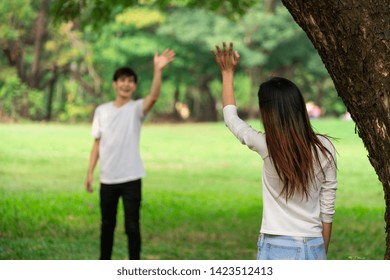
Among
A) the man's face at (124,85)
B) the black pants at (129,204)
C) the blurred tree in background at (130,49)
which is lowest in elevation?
the black pants at (129,204)

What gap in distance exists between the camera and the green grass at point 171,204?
35.2ft

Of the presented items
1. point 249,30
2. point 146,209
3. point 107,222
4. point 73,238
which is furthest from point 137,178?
point 249,30

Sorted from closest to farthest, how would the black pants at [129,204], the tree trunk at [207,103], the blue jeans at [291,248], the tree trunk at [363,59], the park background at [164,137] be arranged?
the blue jeans at [291,248]
the tree trunk at [363,59]
the black pants at [129,204]
the park background at [164,137]
the tree trunk at [207,103]

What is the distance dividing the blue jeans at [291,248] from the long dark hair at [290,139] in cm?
22

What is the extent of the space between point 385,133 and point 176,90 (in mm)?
48100

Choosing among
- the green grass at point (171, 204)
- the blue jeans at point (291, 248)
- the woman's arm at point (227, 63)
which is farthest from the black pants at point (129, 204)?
the blue jeans at point (291, 248)

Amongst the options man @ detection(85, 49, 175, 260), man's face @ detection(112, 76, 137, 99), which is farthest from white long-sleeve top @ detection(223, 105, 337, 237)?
man's face @ detection(112, 76, 137, 99)

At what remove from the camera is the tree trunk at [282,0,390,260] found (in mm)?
4867

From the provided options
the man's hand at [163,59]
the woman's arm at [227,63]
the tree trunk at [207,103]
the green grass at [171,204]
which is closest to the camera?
the woman's arm at [227,63]

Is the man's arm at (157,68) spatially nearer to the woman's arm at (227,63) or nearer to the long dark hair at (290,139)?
the woman's arm at (227,63)

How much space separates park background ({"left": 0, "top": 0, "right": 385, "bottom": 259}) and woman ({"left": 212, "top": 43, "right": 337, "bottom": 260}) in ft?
1.52

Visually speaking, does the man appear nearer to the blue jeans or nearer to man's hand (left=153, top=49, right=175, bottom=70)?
man's hand (left=153, top=49, right=175, bottom=70)

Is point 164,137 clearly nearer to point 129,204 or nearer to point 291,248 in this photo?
point 129,204

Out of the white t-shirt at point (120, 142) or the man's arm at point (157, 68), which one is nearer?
the man's arm at point (157, 68)
